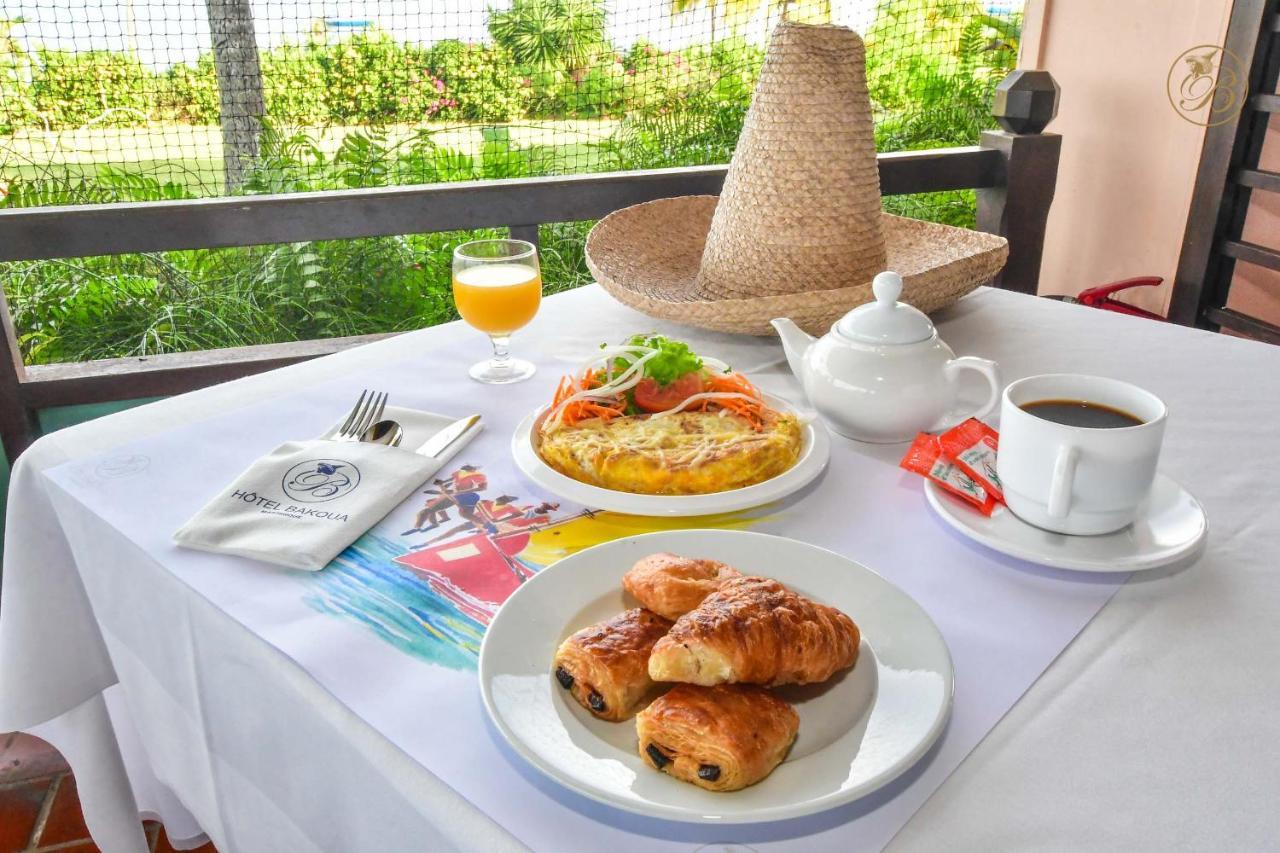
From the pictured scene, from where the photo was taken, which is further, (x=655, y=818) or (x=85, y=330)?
(x=85, y=330)

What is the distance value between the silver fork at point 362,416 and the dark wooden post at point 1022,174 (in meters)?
1.63

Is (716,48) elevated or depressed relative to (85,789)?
elevated

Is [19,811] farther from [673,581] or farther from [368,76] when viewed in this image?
[368,76]

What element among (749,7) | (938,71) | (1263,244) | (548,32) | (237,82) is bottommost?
(1263,244)

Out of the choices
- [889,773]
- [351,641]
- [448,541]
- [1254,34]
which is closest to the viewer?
[889,773]

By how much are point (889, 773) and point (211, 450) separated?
2.43ft

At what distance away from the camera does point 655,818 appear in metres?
0.49

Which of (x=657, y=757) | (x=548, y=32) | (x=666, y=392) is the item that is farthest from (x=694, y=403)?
(x=548, y=32)

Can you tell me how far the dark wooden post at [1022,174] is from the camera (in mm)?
2008

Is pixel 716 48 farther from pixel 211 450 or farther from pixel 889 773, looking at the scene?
pixel 889 773

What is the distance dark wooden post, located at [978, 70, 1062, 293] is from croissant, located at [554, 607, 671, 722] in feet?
6.05

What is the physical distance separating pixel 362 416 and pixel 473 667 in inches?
16.7

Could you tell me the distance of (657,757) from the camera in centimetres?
50

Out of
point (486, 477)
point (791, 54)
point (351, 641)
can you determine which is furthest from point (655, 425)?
point (791, 54)
